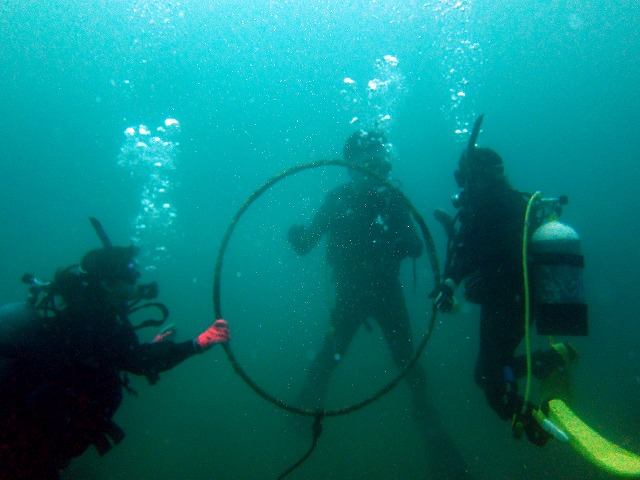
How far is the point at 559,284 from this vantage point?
10.9 feet

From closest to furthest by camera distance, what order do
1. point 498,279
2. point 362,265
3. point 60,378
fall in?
point 60,378, point 498,279, point 362,265

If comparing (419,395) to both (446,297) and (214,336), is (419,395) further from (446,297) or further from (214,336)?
(214,336)

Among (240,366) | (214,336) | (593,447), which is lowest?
(593,447)

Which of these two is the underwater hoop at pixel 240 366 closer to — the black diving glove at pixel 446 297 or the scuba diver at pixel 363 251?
the black diving glove at pixel 446 297

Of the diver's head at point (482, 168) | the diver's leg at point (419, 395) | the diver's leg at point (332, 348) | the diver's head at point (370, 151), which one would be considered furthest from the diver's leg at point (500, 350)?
the diver's head at point (370, 151)

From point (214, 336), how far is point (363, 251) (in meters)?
2.96

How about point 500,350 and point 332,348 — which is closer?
point 500,350

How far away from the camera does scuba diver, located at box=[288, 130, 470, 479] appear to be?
5797 millimetres

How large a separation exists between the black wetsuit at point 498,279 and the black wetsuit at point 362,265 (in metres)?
1.64

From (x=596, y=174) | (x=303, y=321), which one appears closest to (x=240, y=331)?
(x=303, y=321)

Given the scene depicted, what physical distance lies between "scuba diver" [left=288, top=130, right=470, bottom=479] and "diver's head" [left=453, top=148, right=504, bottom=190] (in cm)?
164

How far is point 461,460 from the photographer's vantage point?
7074mm

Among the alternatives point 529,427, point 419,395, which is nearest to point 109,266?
point 529,427

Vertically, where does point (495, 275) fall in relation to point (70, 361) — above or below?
below
